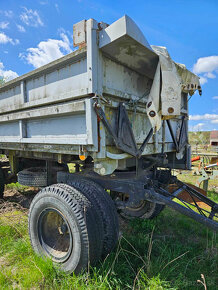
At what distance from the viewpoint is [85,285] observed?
71.7 inches

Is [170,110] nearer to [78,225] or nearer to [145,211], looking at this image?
[78,225]

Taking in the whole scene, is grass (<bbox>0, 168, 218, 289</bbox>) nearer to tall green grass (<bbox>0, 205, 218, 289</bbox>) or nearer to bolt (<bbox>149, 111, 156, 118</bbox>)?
tall green grass (<bbox>0, 205, 218, 289</bbox>)

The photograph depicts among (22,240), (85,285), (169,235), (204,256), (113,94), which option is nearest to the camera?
(85,285)

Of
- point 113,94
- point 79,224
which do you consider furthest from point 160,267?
point 113,94

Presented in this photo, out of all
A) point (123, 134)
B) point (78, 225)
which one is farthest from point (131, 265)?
point (123, 134)

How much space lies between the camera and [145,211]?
3.47m

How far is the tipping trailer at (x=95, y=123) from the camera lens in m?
1.89

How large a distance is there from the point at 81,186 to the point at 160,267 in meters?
1.30

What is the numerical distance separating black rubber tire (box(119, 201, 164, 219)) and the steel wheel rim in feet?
4.64

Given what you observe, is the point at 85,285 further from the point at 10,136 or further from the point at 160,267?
the point at 10,136

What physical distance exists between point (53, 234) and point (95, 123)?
1.61 meters

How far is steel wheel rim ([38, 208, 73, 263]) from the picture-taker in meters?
2.17

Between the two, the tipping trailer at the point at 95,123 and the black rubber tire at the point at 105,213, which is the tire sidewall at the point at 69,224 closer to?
the tipping trailer at the point at 95,123

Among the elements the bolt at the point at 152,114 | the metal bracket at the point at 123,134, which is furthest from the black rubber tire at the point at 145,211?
the bolt at the point at 152,114
